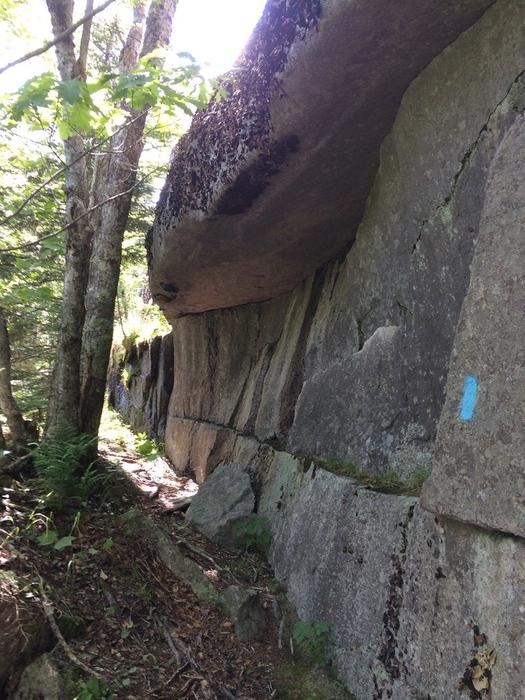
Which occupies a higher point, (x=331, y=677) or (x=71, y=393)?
(x=71, y=393)

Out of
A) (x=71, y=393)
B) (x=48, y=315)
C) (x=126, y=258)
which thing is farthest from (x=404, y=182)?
(x=48, y=315)

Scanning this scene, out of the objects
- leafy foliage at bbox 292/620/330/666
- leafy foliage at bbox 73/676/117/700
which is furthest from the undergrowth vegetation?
leafy foliage at bbox 73/676/117/700

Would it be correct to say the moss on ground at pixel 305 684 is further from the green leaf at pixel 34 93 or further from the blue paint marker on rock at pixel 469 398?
the green leaf at pixel 34 93

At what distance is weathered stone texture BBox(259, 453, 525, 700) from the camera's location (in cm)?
192

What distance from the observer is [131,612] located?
3.39 m

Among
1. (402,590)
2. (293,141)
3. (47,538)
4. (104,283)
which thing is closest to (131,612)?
(47,538)

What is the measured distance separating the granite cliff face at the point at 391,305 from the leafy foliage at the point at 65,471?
1.61 m

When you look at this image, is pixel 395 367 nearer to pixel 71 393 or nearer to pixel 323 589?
pixel 323 589

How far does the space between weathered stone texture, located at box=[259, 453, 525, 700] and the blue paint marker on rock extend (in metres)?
0.47

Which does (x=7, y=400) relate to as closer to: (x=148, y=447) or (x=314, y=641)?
(x=148, y=447)

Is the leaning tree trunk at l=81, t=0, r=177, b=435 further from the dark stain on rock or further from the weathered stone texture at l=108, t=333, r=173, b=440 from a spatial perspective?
Answer: the weathered stone texture at l=108, t=333, r=173, b=440

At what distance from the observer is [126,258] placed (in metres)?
10.5

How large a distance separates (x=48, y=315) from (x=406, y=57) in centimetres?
1012

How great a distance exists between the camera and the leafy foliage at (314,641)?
10.0ft
